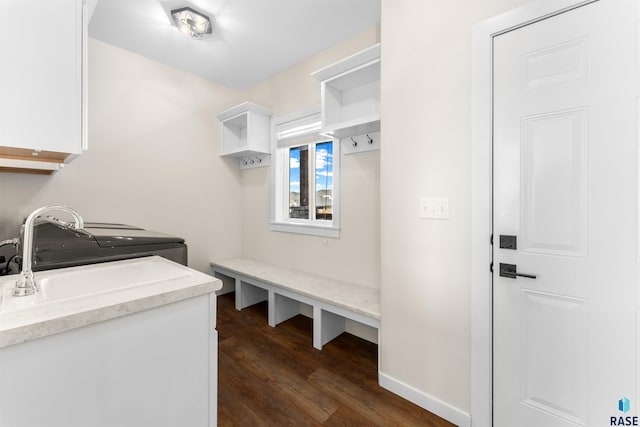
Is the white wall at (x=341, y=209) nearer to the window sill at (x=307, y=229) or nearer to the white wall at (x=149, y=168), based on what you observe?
the window sill at (x=307, y=229)

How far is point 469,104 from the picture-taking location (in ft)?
4.43

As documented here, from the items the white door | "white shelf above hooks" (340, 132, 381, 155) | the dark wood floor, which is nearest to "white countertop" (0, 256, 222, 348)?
the dark wood floor

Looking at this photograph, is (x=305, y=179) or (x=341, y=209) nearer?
(x=341, y=209)

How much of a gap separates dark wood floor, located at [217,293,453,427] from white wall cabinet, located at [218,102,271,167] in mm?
1804

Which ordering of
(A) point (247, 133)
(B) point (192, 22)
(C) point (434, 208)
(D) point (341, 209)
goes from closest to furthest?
1. (C) point (434, 208)
2. (B) point (192, 22)
3. (D) point (341, 209)
4. (A) point (247, 133)

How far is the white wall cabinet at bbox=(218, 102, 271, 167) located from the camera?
2.89 metres

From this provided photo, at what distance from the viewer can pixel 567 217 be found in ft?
3.75

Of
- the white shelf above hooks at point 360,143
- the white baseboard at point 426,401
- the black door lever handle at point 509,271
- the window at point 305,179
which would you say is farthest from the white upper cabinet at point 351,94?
the white baseboard at point 426,401

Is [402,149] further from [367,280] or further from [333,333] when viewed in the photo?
[333,333]

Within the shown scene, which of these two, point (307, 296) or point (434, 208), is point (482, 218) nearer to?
point (434, 208)

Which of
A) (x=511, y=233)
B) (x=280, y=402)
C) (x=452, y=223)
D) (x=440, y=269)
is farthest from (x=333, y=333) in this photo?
(x=511, y=233)

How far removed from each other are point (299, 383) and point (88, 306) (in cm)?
139

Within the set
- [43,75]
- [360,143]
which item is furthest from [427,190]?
[43,75]

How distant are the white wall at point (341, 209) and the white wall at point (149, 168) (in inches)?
11.2
